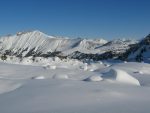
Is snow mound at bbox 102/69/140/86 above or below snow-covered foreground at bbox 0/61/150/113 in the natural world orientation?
above

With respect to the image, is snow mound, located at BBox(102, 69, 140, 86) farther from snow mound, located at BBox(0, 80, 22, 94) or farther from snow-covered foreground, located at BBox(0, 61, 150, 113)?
snow mound, located at BBox(0, 80, 22, 94)

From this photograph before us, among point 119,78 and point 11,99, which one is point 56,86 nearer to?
point 11,99

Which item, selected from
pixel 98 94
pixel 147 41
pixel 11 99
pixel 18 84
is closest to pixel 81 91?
pixel 98 94

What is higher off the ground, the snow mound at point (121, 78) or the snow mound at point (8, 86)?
the snow mound at point (121, 78)

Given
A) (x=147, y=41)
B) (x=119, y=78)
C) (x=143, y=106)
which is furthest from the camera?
(x=147, y=41)

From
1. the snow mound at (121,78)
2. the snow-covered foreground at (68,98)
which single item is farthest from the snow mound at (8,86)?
the snow mound at (121,78)

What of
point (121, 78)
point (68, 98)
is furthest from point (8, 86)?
point (121, 78)

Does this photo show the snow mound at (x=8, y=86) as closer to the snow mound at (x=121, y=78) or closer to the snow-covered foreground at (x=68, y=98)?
the snow-covered foreground at (x=68, y=98)

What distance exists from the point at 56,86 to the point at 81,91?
4.18ft

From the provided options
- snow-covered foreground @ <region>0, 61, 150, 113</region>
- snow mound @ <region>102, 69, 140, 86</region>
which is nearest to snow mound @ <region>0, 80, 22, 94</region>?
snow-covered foreground @ <region>0, 61, 150, 113</region>

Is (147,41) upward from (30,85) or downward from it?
upward

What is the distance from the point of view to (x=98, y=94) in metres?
9.40

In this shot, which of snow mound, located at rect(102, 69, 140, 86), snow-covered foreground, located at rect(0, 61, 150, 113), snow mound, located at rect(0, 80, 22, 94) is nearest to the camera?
snow-covered foreground, located at rect(0, 61, 150, 113)

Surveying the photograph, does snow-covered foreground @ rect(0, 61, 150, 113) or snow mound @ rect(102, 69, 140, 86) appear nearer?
snow-covered foreground @ rect(0, 61, 150, 113)
